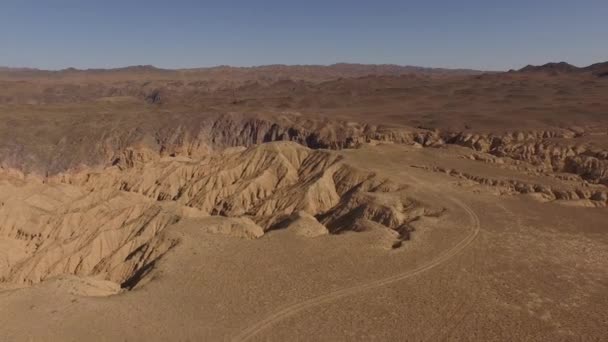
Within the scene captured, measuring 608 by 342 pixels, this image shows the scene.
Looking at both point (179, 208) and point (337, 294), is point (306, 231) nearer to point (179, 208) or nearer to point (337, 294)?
point (337, 294)

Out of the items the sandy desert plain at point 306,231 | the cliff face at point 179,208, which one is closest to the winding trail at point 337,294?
the sandy desert plain at point 306,231

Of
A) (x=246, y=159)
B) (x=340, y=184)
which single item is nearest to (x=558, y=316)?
(x=340, y=184)

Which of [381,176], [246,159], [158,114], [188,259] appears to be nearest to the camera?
[188,259]

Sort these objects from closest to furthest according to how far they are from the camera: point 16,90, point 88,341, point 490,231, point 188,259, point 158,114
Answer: point 88,341
point 188,259
point 490,231
point 158,114
point 16,90

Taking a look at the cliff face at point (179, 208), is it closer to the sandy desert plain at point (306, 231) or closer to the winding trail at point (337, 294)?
the sandy desert plain at point (306, 231)

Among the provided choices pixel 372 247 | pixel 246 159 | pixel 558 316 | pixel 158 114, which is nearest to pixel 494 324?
pixel 558 316

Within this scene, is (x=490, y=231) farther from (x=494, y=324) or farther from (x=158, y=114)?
(x=158, y=114)

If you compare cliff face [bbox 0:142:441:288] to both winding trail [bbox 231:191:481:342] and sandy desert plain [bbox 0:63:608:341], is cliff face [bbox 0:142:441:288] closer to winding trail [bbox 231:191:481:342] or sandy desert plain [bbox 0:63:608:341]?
sandy desert plain [bbox 0:63:608:341]

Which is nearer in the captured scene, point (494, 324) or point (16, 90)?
point (494, 324)

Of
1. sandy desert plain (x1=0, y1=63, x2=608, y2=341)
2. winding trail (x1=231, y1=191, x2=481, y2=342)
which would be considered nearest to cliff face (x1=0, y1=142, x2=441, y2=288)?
sandy desert plain (x1=0, y1=63, x2=608, y2=341)
